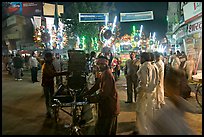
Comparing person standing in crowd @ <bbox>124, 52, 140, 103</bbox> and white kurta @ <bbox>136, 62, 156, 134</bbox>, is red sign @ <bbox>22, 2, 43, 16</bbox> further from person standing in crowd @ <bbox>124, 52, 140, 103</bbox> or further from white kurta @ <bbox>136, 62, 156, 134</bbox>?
white kurta @ <bbox>136, 62, 156, 134</bbox>

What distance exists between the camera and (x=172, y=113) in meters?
7.57

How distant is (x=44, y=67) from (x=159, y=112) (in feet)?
11.6

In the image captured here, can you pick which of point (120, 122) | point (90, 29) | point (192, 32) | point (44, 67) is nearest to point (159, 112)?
point (120, 122)

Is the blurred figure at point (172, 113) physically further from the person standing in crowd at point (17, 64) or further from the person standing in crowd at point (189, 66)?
the person standing in crowd at point (17, 64)

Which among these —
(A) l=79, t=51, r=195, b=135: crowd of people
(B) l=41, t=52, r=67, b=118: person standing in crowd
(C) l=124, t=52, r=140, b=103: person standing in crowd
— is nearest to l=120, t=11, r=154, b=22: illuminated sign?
(C) l=124, t=52, r=140, b=103: person standing in crowd

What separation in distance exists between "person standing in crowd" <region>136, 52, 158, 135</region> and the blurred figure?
1.10 feet

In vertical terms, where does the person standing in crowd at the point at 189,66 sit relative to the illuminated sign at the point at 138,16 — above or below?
below

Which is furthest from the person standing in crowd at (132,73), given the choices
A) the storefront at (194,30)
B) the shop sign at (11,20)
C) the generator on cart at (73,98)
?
the shop sign at (11,20)

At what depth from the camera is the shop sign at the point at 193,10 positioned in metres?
12.3

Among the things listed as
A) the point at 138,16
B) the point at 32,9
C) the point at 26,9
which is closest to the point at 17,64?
the point at 138,16

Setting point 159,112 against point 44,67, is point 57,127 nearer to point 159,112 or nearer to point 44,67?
point 44,67

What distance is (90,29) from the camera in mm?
32125

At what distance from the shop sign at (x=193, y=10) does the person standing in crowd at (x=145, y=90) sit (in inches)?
302

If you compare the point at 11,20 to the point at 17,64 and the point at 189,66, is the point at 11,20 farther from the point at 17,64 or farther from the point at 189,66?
the point at 189,66
